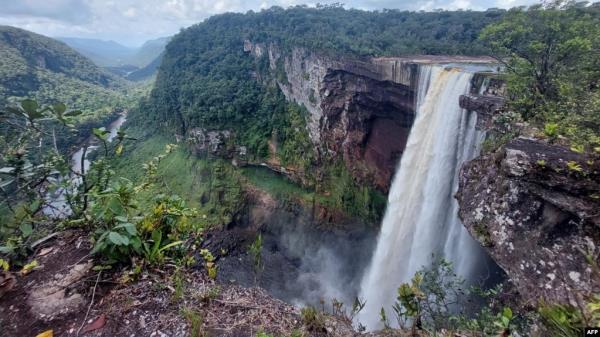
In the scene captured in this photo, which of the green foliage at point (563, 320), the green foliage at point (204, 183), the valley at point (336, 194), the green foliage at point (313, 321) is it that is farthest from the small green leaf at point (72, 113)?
the green foliage at point (204, 183)

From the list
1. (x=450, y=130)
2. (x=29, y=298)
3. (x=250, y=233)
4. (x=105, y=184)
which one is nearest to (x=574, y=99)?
(x=450, y=130)

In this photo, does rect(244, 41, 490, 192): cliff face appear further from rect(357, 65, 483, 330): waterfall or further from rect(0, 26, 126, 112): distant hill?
rect(0, 26, 126, 112): distant hill

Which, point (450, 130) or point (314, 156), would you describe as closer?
point (450, 130)

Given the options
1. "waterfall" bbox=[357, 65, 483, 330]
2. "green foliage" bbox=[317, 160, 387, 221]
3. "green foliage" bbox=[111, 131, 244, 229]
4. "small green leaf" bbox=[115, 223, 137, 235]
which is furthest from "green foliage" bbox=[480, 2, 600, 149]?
"green foliage" bbox=[111, 131, 244, 229]

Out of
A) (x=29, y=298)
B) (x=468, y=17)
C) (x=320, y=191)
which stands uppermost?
(x=468, y=17)

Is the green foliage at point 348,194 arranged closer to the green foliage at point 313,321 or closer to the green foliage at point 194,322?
the green foliage at point 313,321

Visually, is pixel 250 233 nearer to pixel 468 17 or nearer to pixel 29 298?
pixel 29 298

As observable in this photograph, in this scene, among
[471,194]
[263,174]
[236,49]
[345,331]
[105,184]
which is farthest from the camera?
[236,49]
